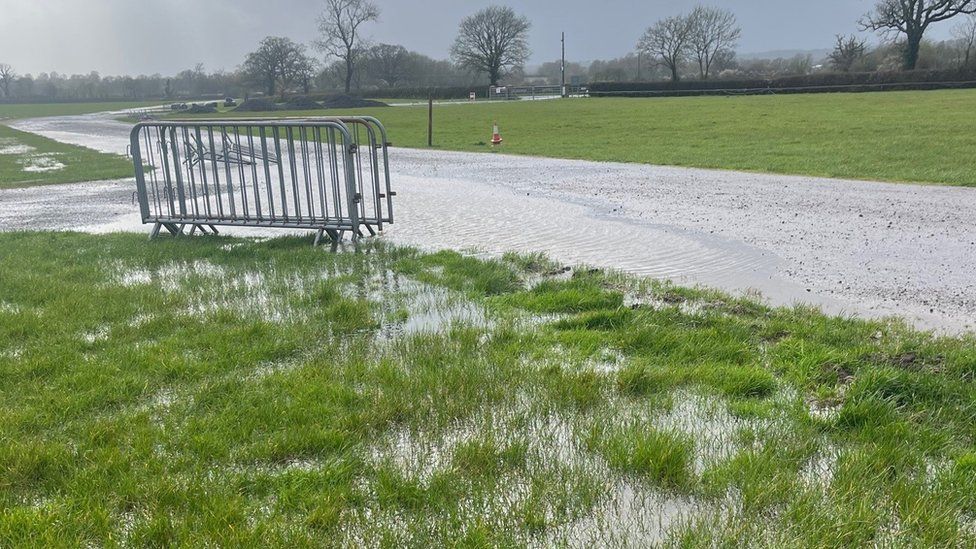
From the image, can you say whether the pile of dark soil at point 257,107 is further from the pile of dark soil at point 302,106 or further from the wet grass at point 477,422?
the wet grass at point 477,422

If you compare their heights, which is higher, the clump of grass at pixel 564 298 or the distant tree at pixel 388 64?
the distant tree at pixel 388 64

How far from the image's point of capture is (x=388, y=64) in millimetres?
102625

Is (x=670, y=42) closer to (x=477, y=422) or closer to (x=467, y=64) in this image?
(x=467, y=64)

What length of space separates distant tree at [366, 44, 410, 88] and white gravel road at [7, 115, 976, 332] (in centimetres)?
9147

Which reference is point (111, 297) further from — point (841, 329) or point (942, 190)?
point (942, 190)

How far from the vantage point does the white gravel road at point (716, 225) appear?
6418 millimetres

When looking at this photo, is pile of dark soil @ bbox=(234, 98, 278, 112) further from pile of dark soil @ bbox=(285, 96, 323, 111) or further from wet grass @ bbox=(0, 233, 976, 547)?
wet grass @ bbox=(0, 233, 976, 547)

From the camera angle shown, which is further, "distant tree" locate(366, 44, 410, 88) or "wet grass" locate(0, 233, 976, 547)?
"distant tree" locate(366, 44, 410, 88)

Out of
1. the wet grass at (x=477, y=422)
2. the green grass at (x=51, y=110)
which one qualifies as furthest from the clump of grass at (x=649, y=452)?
the green grass at (x=51, y=110)

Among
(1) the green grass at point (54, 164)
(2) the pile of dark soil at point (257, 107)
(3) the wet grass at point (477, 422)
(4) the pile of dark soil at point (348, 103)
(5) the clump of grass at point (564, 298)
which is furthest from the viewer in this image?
(4) the pile of dark soil at point (348, 103)

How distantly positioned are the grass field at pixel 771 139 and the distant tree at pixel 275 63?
217 ft

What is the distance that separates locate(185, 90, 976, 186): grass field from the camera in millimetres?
14289

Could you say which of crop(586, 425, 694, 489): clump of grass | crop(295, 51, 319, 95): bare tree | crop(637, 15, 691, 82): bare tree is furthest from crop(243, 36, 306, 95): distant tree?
crop(586, 425, 694, 489): clump of grass

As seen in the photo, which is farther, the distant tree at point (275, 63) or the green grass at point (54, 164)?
the distant tree at point (275, 63)
